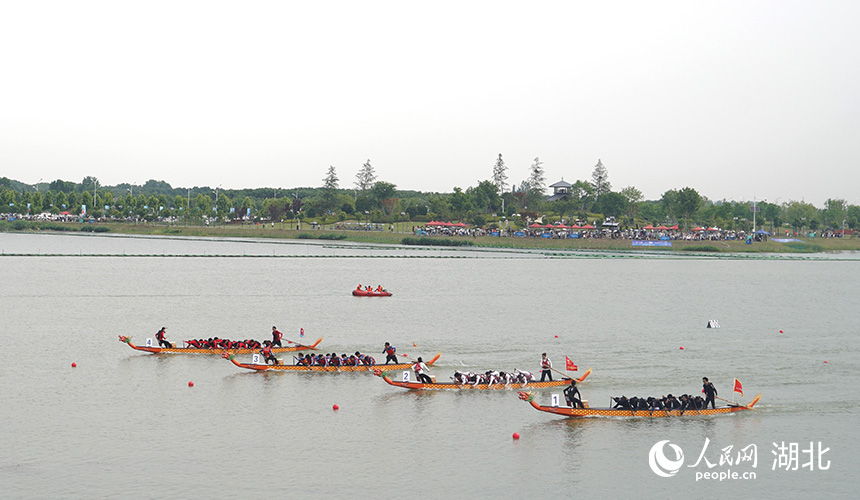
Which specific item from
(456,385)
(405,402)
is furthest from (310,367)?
(456,385)

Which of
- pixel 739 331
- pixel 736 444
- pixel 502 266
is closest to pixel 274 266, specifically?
pixel 502 266

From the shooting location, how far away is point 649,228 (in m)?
192

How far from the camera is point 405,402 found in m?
41.8

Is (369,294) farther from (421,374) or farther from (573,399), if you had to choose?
(573,399)

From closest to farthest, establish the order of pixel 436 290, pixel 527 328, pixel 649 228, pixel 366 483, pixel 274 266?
pixel 366 483, pixel 527 328, pixel 436 290, pixel 274 266, pixel 649 228

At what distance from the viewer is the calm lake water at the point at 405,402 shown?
3142 centimetres

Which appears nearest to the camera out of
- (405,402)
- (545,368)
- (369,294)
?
(405,402)

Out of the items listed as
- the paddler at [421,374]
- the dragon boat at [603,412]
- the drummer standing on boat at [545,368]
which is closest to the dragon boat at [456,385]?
the paddler at [421,374]

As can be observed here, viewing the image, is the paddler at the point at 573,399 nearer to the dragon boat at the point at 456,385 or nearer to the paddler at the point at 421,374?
the dragon boat at the point at 456,385

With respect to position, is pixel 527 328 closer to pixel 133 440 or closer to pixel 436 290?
pixel 436 290

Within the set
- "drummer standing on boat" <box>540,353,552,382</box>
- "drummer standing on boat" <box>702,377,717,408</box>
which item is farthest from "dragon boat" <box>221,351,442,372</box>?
"drummer standing on boat" <box>702,377,717,408</box>

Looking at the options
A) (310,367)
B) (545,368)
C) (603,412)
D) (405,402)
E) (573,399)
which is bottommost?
(405,402)

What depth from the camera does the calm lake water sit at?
3142cm

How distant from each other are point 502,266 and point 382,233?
57.9 m
